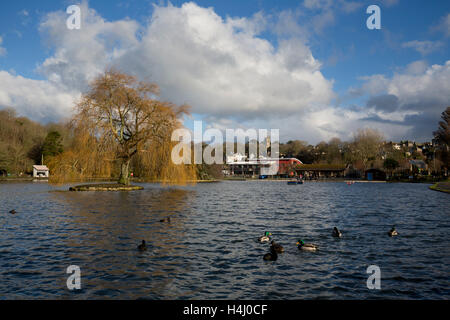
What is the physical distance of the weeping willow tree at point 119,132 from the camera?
44.8 meters

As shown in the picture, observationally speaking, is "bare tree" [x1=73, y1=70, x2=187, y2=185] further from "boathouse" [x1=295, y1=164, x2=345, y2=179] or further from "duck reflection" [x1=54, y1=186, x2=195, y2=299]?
"boathouse" [x1=295, y1=164, x2=345, y2=179]

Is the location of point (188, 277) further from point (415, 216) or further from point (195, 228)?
point (415, 216)

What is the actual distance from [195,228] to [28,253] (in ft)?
27.6

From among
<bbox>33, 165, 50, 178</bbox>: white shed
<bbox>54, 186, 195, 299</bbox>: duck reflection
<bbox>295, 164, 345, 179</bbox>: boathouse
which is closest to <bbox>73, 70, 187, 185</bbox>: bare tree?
<bbox>54, 186, 195, 299</bbox>: duck reflection

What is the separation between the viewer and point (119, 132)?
48.8 metres

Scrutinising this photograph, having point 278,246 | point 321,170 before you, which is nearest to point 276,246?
point 278,246

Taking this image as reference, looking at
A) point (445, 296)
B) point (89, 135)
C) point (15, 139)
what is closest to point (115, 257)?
point (445, 296)

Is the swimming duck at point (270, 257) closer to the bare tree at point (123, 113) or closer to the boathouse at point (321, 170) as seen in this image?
the bare tree at point (123, 113)

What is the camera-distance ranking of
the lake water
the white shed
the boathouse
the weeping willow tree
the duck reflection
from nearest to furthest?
the lake water
the duck reflection
the weeping willow tree
the white shed
the boathouse

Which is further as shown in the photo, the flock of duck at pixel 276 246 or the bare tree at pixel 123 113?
the bare tree at pixel 123 113

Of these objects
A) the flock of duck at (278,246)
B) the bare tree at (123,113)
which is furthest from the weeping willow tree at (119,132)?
the flock of duck at (278,246)

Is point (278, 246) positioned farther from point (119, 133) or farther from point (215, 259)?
point (119, 133)

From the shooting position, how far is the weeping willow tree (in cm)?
4484

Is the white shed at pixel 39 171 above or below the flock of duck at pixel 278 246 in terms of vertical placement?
above
